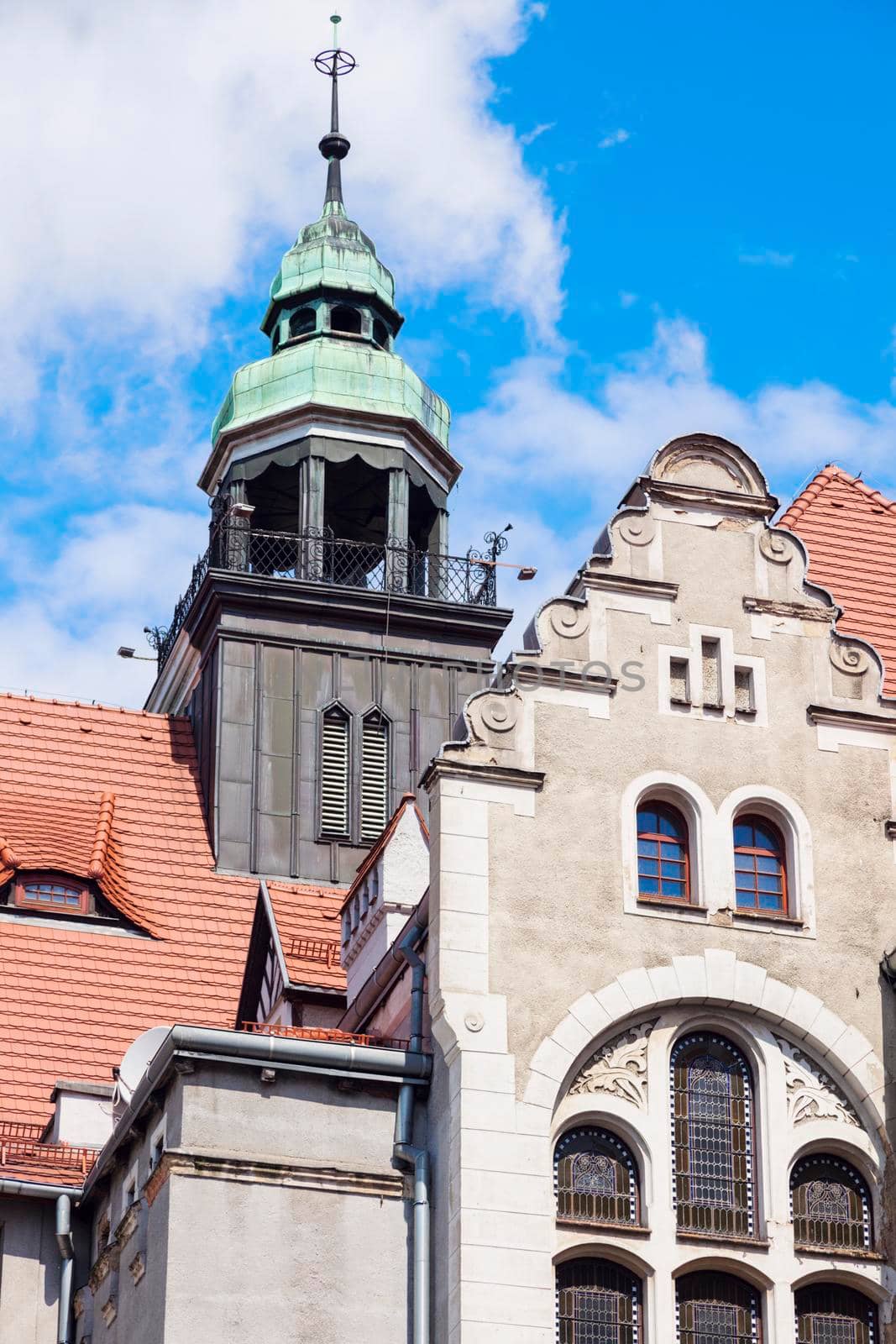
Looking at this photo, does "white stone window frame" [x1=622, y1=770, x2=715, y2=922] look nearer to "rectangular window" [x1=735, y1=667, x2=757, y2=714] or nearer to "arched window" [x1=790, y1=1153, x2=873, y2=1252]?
"rectangular window" [x1=735, y1=667, x2=757, y2=714]

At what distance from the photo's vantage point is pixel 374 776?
48.4m

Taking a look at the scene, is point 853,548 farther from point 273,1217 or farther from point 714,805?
point 273,1217

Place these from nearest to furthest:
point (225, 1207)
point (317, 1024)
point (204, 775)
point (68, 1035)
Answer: point (225, 1207)
point (317, 1024)
point (68, 1035)
point (204, 775)

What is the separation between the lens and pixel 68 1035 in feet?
132

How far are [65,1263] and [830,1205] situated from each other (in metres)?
8.62

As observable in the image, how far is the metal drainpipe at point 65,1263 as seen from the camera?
102ft

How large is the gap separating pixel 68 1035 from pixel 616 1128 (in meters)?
14.3

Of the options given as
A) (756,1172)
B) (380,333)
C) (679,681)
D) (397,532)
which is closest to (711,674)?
(679,681)

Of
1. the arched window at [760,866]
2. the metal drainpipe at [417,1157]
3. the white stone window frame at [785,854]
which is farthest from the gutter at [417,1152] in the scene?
the arched window at [760,866]

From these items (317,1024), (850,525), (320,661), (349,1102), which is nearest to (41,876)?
(320,661)

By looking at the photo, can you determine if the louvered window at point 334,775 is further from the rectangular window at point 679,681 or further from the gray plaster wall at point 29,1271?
the rectangular window at point 679,681

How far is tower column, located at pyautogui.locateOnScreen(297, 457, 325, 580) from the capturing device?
49.7m

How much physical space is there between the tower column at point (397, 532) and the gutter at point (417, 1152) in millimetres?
21318

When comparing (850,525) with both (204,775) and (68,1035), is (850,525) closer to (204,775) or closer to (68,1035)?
(68,1035)
